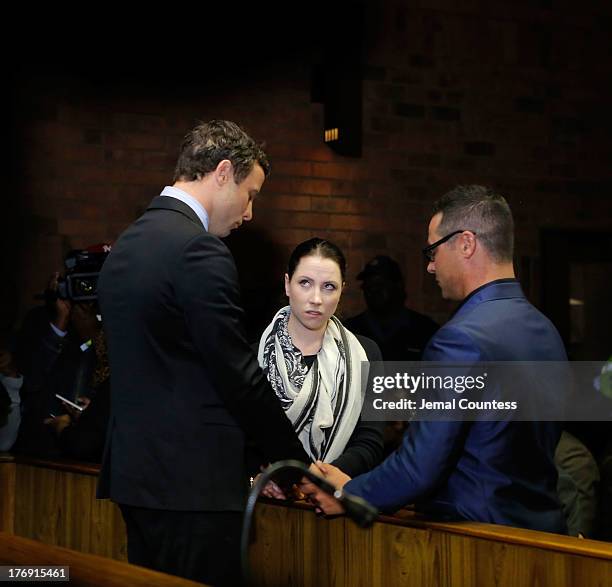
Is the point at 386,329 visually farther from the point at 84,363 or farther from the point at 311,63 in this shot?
the point at 84,363

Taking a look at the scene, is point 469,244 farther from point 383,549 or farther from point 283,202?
point 283,202

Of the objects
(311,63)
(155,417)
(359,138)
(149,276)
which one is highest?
(311,63)

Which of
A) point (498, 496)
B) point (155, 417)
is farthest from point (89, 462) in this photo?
point (498, 496)

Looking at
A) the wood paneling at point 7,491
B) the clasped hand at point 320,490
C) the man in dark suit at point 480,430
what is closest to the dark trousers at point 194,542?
the clasped hand at point 320,490

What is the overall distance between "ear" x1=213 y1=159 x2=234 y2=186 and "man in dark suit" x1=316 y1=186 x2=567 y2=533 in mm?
472

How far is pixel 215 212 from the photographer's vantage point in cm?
226

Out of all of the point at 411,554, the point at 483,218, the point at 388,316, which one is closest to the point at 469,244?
the point at 483,218

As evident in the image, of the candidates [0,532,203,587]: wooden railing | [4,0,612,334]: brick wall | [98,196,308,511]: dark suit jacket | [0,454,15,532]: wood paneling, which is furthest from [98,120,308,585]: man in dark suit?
A: [4,0,612,334]: brick wall

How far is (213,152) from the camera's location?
7.36 feet

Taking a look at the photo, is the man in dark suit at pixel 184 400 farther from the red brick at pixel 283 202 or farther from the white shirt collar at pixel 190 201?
the red brick at pixel 283 202

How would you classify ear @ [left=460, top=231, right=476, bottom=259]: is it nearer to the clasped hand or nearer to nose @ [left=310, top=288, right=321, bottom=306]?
the clasped hand

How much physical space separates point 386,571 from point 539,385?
54 centimetres

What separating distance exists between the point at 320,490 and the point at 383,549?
19 cm

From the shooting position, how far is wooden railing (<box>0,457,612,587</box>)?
6.55ft
